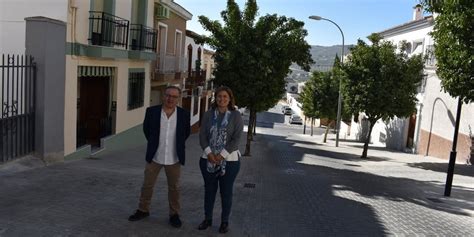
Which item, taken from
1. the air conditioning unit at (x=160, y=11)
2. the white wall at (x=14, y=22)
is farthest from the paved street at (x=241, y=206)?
the air conditioning unit at (x=160, y=11)

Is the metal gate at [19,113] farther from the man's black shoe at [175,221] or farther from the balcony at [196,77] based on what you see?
the balcony at [196,77]

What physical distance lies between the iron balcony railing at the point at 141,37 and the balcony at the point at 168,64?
2332 millimetres

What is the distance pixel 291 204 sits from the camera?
7551 mm

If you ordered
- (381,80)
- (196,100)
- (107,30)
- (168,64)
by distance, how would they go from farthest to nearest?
(196,100), (168,64), (381,80), (107,30)

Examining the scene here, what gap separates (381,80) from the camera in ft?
60.5

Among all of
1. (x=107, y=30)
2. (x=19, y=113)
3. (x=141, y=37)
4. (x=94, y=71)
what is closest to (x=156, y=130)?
(x=19, y=113)

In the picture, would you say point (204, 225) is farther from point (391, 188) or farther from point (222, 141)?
point (391, 188)

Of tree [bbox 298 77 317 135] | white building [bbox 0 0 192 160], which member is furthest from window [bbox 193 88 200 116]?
tree [bbox 298 77 317 135]

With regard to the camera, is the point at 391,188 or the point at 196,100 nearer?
the point at 391,188

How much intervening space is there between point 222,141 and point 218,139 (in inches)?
2.0

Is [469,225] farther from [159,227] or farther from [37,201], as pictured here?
[37,201]

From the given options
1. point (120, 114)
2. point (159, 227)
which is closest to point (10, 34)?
point (120, 114)

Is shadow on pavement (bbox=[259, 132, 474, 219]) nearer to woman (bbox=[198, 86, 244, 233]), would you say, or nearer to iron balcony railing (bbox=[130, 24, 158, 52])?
woman (bbox=[198, 86, 244, 233])

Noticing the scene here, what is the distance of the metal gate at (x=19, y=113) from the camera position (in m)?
7.75
